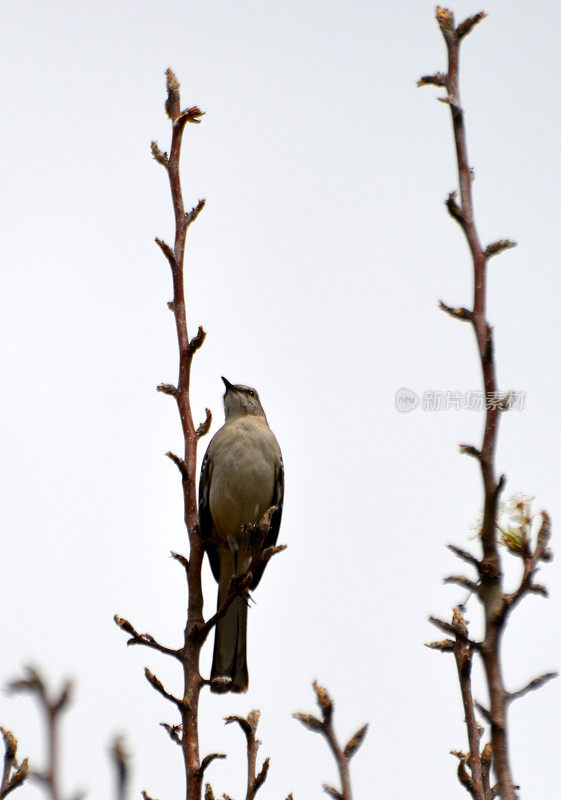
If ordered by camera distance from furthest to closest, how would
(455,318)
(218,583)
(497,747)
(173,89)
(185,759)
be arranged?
(218,583) → (173,89) → (185,759) → (455,318) → (497,747)

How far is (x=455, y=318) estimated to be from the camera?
2900 millimetres

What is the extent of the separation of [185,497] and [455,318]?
5.66 feet

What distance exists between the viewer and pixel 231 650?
711 centimetres

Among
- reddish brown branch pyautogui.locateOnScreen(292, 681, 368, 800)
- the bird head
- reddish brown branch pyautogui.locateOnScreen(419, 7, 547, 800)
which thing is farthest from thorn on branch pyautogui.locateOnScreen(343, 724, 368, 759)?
the bird head

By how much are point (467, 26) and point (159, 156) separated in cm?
169

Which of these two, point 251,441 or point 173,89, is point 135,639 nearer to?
point 173,89

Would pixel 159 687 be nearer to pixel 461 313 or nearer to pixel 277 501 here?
pixel 461 313

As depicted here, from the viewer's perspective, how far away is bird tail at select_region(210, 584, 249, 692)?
6.93 metres

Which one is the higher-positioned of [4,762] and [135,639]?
[135,639]

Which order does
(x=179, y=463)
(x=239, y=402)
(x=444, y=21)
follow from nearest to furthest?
(x=444, y=21) < (x=179, y=463) < (x=239, y=402)

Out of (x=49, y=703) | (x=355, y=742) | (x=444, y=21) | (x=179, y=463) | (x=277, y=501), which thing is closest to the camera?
(x=49, y=703)

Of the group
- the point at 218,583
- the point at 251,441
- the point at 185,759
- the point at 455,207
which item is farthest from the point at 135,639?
the point at 251,441

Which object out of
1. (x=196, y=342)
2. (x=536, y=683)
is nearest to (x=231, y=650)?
(x=196, y=342)

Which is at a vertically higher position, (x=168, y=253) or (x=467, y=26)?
(x=467, y=26)
